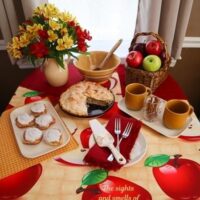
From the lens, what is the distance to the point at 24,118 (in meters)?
0.94

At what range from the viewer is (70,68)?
136 centimetres

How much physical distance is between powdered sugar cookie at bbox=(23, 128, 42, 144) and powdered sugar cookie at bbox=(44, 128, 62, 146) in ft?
0.08

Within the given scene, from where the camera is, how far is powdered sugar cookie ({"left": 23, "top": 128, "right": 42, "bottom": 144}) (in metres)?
0.86

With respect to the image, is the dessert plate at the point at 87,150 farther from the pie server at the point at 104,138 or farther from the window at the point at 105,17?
the window at the point at 105,17

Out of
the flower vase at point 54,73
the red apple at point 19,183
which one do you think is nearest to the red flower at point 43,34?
the flower vase at point 54,73

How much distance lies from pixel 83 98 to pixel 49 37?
0.29 m

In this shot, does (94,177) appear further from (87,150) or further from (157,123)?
(157,123)

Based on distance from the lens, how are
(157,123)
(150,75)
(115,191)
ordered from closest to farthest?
(115,191) < (157,123) < (150,75)

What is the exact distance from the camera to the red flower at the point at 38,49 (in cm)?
99

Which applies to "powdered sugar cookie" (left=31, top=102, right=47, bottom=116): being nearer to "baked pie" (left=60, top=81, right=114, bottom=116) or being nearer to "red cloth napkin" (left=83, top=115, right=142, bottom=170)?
"baked pie" (left=60, top=81, right=114, bottom=116)

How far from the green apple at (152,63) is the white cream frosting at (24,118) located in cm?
54

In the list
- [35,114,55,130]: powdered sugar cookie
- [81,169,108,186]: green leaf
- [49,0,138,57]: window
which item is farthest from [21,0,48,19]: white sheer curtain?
[81,169,108,186]: green leaf

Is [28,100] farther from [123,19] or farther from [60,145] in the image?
[123,19]

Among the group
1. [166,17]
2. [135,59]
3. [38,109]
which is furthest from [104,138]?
[166,17]
